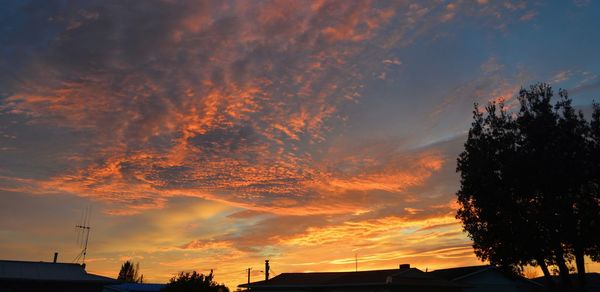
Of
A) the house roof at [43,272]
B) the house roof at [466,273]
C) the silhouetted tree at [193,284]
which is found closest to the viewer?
the silhouetted tree at [193,284]

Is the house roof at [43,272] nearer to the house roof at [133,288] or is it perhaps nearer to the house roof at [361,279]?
the house roof at [133,288]

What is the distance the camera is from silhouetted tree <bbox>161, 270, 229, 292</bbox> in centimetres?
2802

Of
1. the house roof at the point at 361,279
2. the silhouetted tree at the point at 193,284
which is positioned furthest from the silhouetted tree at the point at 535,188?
the silhouetted tree at the point at 193,284

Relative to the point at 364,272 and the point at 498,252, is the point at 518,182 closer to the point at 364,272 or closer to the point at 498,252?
the point at 498,252

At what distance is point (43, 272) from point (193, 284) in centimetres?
2661

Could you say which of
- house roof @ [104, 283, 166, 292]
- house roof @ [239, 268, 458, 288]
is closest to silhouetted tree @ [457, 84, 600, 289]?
house roof @ [239, 268, 458, 288]

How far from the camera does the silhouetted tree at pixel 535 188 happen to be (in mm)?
31000

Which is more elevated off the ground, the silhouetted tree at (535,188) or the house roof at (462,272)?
the silhouetted tree at (535,188)

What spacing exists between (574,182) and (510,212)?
15.3ft

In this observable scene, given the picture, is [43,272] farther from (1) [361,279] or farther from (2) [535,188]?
(2) [535,188]

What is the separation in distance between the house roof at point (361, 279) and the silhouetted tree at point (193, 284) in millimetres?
11617

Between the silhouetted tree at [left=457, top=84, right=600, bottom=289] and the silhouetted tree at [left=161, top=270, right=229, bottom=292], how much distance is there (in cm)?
2044

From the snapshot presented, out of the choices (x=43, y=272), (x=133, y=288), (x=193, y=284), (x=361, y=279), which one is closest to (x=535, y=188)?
(x=361, y=279)

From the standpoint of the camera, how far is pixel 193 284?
2819cm
